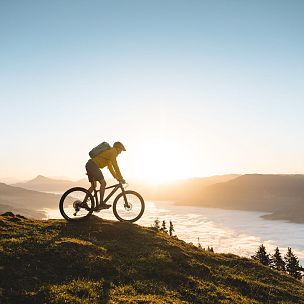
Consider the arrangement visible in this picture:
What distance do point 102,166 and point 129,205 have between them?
293 centimetres

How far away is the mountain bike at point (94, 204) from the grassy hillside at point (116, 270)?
737 millimetres

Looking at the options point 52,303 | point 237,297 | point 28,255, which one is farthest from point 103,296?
point 237,297

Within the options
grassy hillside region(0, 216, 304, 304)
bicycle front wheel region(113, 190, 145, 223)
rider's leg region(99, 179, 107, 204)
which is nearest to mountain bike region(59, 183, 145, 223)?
bicycle front wheel region(113, 190, 145, 223)

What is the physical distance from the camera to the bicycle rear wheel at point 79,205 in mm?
18625

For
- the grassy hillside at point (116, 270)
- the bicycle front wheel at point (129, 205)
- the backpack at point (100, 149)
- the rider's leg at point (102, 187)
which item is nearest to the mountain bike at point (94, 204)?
the bicycle front wheel at point (129, 205)

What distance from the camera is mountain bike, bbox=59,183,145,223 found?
61.2 ft

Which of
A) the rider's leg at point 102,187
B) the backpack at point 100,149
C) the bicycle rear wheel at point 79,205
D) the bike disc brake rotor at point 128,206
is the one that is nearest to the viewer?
the backpack at point 100,149

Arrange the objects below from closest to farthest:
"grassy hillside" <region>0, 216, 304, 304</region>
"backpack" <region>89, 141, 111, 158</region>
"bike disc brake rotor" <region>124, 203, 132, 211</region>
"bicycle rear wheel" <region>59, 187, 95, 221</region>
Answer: "grassy hillside" <region>0, 216, 304, 304</region> → "backpack" <region>89, 141, 111, 158</region> → "bicycle rear wheel" <region>59, 187, 95, 221</region> → "bike disc brake rotor" <region>124, 203, 132, 211</region>

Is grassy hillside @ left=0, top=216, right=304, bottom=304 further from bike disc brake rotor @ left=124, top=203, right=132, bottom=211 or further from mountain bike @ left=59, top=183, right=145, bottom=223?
bike disc brake rotor @ left=124, top=203, right=132, bottom=211

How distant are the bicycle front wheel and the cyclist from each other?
108cm

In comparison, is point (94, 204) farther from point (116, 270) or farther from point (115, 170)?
point (116, 270)

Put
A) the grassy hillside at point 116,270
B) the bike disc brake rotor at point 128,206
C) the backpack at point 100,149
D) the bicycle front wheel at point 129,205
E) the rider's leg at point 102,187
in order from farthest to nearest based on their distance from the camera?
the bike disc brake rotor at point 128,206 < the bicycle front wheel at point 129,205 < the rider's leg at point 102,187 < the backpack at point 100,149 < the grassy hillside at point 116,270

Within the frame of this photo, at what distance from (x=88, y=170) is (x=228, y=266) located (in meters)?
9.01

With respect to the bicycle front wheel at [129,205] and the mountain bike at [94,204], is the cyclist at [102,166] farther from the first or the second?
the bicycle front wheel at [129,205]
